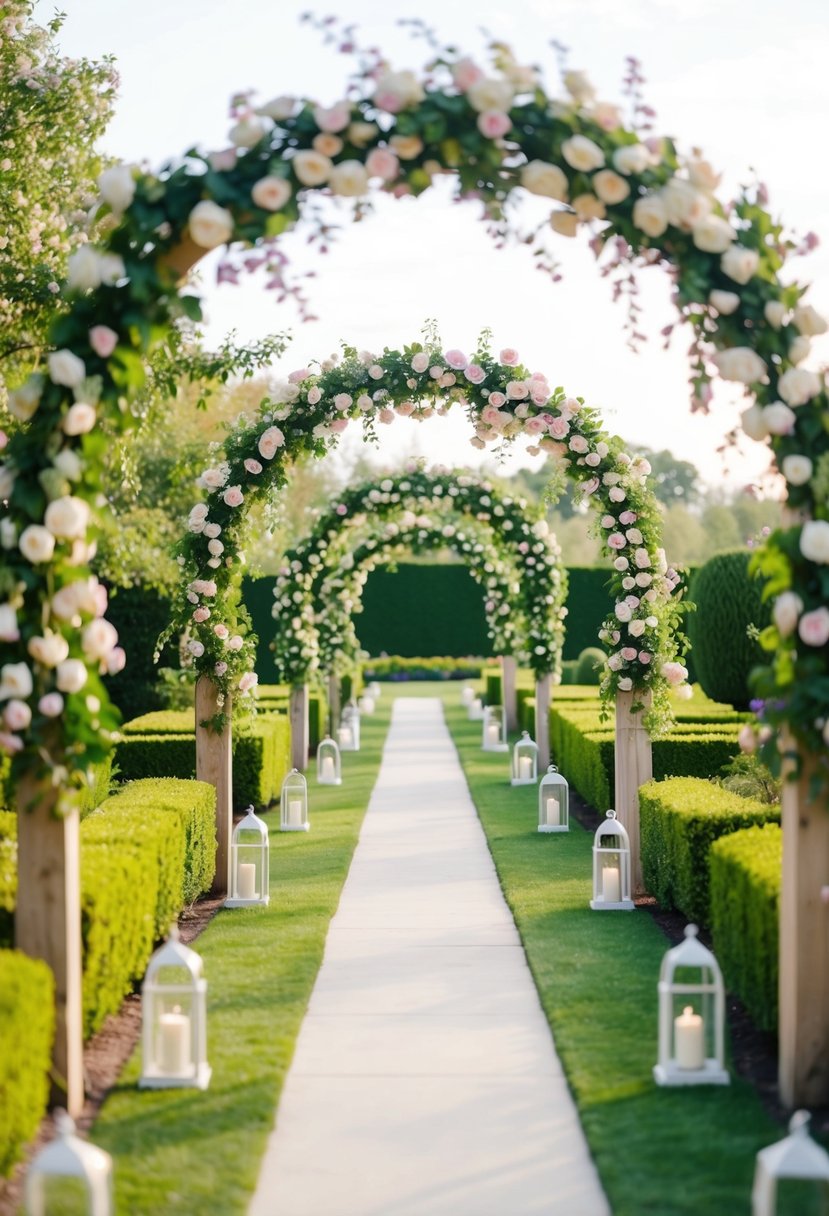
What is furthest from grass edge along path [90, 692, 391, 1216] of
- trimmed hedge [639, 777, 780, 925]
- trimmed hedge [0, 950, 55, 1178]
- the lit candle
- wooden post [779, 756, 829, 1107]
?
trimmed hedge [639, 777, 780, 925]

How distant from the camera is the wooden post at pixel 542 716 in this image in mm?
14408

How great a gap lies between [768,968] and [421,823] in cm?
664

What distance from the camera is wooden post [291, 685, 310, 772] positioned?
14734 millimetres

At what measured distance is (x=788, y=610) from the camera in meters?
4.35

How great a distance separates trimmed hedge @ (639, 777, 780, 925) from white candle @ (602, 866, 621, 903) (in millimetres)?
233

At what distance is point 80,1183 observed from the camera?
327cm

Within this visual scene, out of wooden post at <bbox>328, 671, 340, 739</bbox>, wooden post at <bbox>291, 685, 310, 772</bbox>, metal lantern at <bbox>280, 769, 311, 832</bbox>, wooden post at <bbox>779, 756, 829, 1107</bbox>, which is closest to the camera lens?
wooden post at <bbox>779, 756, 829, 1107</bbox>

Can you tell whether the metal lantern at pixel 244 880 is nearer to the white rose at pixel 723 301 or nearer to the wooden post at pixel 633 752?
the wooden post at pixel 633 752

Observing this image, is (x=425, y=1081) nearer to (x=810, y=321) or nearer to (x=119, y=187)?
(x=810, y=321)

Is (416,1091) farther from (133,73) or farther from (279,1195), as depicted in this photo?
(133,73)

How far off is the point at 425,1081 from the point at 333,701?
44.5ft

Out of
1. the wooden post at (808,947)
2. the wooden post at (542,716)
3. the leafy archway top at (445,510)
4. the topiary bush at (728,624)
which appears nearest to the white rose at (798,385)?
the wooden post at (808,947)

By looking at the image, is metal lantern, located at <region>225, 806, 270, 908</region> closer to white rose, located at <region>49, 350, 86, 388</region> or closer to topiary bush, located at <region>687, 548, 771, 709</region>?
white rose, located at <region>49, 350, 86, 388</region>

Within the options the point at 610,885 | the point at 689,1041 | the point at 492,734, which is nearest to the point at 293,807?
the point at 610,885
